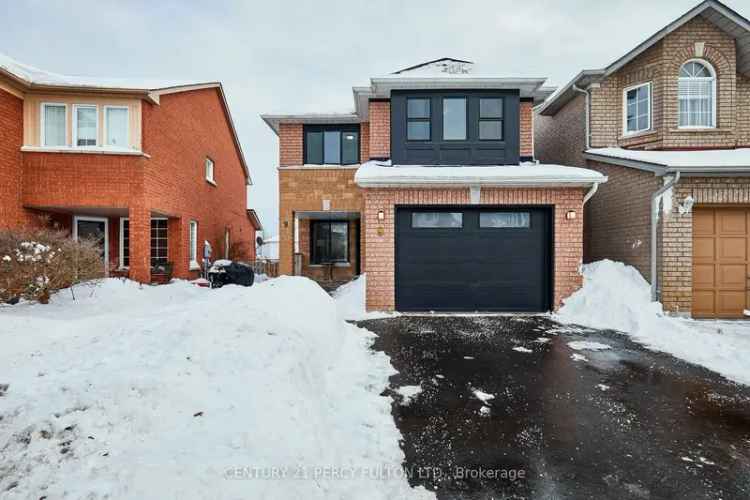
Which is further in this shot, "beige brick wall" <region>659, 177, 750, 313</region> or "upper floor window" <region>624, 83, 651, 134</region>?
"upper floor window" <region>624, 83, 651, 134</region>

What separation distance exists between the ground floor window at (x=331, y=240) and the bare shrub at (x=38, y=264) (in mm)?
7540

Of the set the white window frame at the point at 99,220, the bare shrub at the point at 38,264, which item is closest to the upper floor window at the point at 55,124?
the white window frame at the point at 99,220

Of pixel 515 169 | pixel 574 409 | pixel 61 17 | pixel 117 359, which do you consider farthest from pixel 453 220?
pixel 61 17

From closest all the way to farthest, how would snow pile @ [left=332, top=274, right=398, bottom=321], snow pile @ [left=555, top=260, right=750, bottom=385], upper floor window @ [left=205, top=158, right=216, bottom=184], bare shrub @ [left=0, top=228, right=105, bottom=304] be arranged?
1. snow pile @ [left=555, top=260, right=750, bottom=385]
2. bare shrub @ [left=0, top=228, right=105, bottom=304]
3. snow pile @ [left=332, top=274, right=398, bottom=321]
4. upper floor window @ [left=205, top=158, right=216, bottom=184]

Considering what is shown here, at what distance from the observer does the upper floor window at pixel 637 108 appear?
10.1 m

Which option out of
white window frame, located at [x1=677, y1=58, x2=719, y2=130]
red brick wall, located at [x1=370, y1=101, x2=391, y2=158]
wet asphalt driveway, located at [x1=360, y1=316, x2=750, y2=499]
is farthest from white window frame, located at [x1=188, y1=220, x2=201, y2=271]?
white window frame, located at [x1=677, y1=58, x2=719, y2=130]

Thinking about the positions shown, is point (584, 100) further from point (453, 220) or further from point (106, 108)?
point (106, 108)

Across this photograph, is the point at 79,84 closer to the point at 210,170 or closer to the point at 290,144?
the point at 290,144

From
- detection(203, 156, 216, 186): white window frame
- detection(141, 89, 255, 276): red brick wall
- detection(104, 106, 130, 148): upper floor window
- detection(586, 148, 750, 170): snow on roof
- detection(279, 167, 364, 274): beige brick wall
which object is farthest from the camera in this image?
detection(203, 156, 216, 186): white window frame

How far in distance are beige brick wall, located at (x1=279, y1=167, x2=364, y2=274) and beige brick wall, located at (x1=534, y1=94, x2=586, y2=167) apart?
7.13 meters

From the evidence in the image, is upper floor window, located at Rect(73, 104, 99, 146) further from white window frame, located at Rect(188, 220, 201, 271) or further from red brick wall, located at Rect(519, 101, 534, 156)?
red brick wall, located at Rect(519, 101, 534, 156)

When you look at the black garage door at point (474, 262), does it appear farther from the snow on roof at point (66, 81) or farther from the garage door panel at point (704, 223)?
the snow on roof at point (66, 81)

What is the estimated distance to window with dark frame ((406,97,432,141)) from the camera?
9.57 m

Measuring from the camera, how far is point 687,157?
28.3 ft
